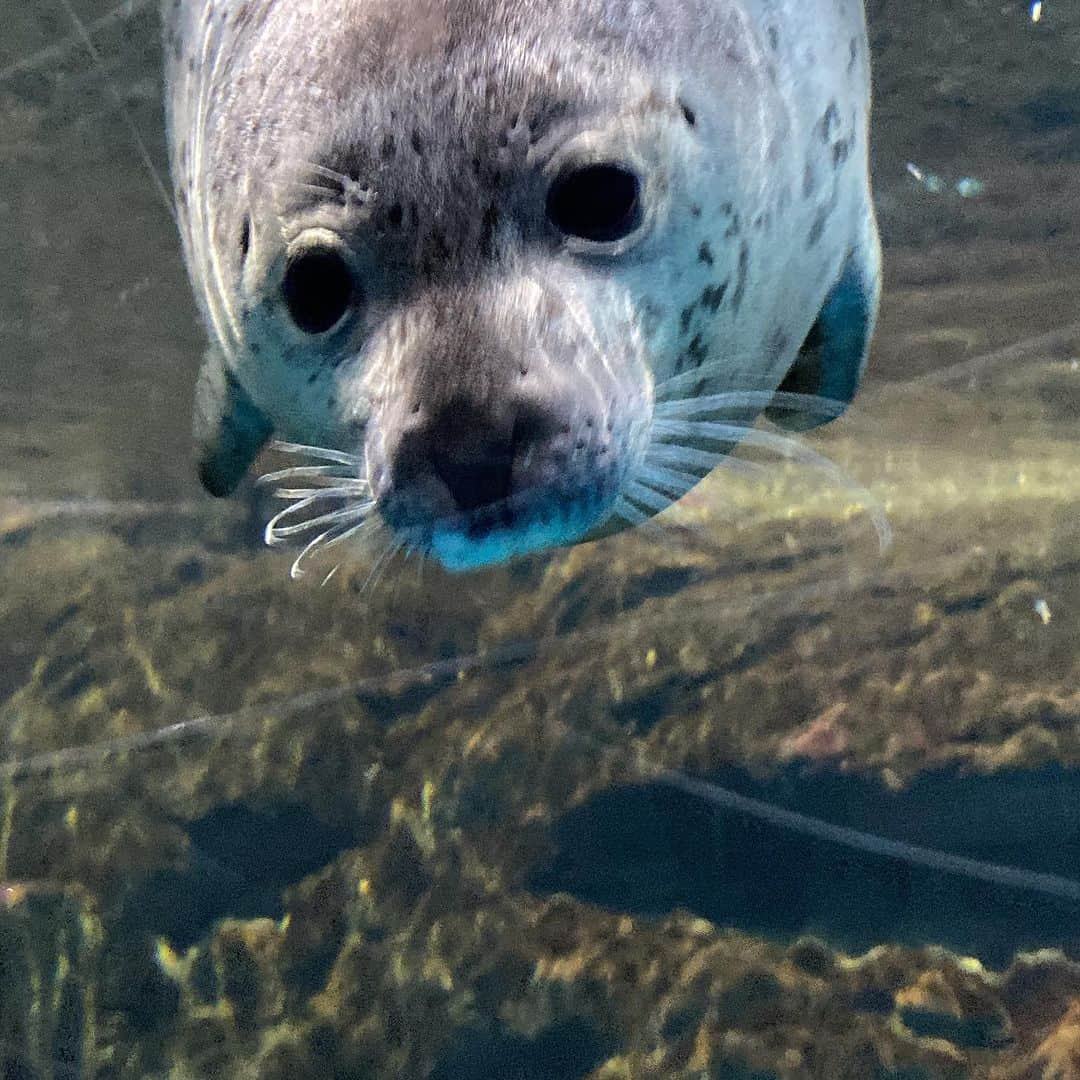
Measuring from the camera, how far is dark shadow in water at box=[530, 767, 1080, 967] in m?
5.05

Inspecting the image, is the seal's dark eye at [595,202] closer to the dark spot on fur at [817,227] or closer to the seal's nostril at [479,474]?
the seal's nostril at [479,474]

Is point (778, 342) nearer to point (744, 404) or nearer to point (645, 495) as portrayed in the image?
point (744, 404)

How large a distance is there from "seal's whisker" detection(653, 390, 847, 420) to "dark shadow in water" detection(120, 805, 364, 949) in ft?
11.5

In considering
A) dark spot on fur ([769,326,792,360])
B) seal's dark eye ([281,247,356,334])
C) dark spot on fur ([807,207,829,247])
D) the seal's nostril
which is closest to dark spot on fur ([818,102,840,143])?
dark spot on fur ([807,207,829,247])

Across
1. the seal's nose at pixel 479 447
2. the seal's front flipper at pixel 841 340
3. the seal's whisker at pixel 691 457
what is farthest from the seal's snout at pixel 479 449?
the seal's front flipper at pixel 841 340

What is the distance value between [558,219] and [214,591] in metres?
6.07

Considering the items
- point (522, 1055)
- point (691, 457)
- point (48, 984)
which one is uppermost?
point (691, 457)

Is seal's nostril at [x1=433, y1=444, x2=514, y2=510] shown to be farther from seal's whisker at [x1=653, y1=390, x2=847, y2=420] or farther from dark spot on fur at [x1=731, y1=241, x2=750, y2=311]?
dark spot on fur at [x1=731, y1=241, x2=750, y2=311]

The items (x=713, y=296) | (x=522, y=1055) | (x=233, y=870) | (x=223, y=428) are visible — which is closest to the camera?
(x=713, y=296)

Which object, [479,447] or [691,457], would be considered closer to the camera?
[479,447]

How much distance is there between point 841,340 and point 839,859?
129 inches

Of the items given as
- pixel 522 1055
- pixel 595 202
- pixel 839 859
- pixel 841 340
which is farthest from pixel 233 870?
pixel 595 202

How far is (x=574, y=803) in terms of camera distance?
17.4 ft

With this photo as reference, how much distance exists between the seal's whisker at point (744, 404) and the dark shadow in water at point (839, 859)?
2440mm
